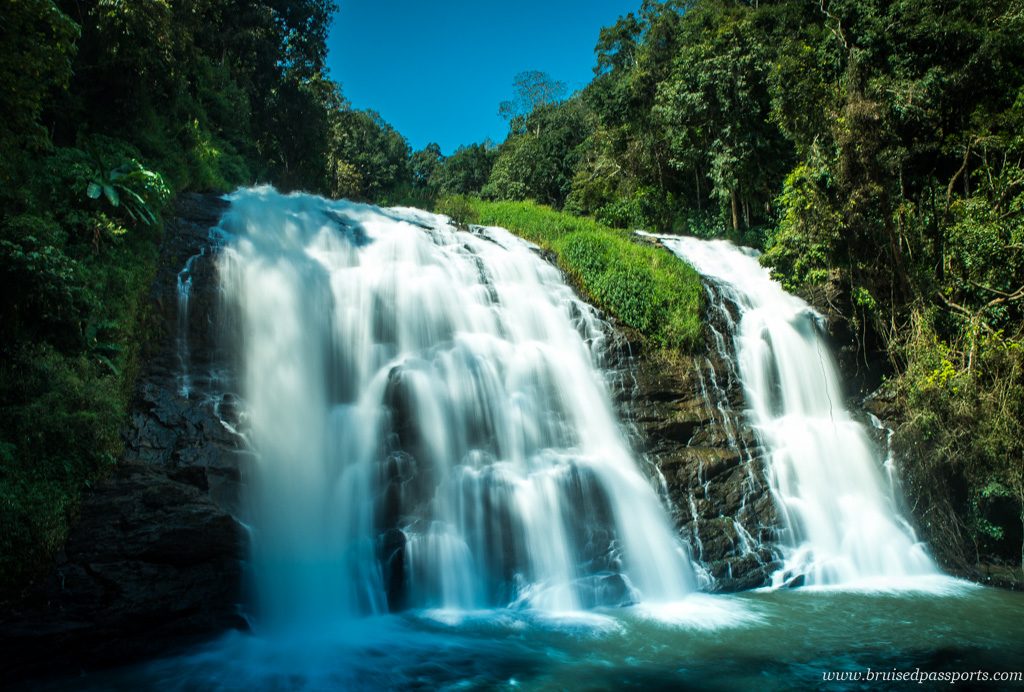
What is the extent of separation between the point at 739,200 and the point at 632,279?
11.2 m

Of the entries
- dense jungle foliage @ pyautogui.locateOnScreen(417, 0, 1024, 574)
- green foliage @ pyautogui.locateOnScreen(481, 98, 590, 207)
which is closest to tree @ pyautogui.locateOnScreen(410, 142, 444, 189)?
green foliage @ pyautogui.locateOnScreen(481, 98, 590, 207)

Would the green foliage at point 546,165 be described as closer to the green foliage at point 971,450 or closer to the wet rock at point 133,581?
the green foliage at point 971,450

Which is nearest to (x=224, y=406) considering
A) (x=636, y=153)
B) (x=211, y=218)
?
(x=211, y=218)

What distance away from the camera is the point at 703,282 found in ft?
47.3

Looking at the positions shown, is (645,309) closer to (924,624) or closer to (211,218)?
(924,624)

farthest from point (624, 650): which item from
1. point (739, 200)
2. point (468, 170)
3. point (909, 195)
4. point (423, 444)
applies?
point (468, 170)

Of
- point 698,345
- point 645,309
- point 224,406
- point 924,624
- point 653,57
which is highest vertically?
point 653,57

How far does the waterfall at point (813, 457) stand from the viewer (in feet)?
32.6

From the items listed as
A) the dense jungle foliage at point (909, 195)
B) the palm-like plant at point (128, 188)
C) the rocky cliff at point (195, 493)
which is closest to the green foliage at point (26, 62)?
the palm-like plant at point (128, 188)

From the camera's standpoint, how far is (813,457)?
11133mm

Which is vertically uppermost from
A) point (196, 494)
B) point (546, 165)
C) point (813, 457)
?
point (546, 165)

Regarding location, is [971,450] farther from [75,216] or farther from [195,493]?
[75,216]

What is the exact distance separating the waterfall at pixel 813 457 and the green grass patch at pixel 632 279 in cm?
109

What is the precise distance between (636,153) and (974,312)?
14864mm
